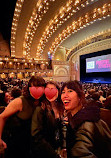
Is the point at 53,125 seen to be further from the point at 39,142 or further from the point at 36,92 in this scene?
the point at 36,92

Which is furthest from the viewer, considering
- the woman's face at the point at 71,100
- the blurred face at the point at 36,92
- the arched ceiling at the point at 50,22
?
the arched ceiling at the point at 50,22

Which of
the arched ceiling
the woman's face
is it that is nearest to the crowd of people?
the woman's face

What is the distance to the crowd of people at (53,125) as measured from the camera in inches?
37.8

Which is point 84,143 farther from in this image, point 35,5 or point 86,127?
point 35,5

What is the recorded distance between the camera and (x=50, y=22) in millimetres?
17078

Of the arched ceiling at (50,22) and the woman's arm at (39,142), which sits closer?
the woman's arm at (39,142)

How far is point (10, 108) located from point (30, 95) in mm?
319

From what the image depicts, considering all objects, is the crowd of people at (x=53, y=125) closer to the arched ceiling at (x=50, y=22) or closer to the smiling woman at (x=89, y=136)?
the smiling woman at (x=89, y=136)

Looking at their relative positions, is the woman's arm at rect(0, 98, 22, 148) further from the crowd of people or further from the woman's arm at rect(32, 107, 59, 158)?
the woman's arm at rect(32, 107, 59, 158)

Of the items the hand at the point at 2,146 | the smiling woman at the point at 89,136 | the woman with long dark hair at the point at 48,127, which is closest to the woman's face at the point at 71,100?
the smiling woman at the point at 89,136

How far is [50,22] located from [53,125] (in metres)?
17.9

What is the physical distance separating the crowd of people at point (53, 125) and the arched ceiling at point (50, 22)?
13975mm

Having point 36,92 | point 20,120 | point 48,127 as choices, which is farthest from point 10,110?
point 48,127

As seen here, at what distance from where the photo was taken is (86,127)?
962 mm
